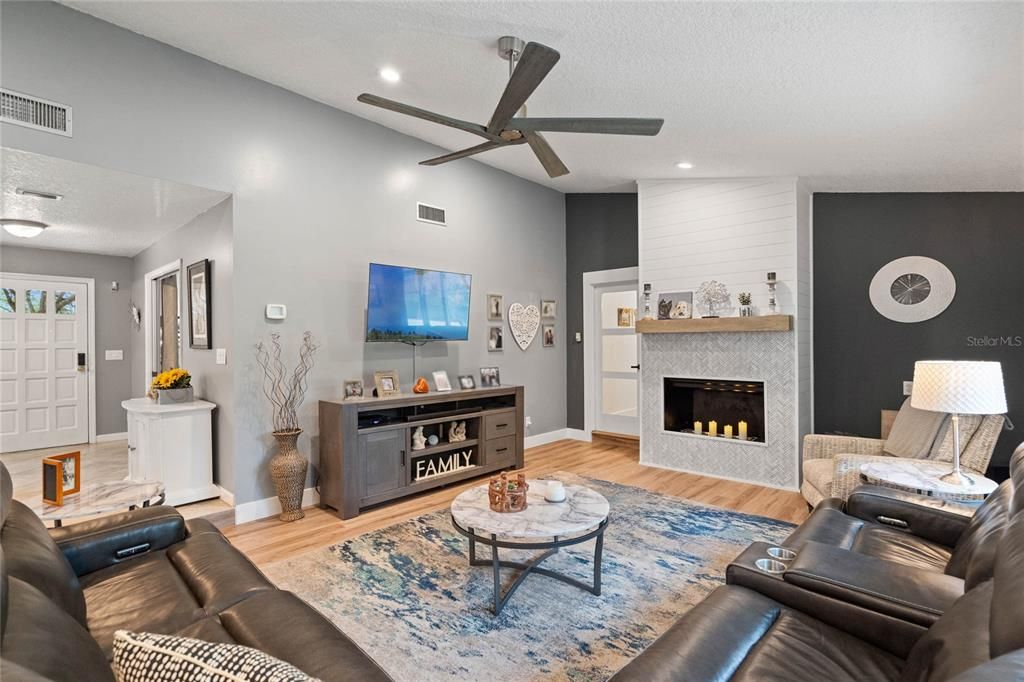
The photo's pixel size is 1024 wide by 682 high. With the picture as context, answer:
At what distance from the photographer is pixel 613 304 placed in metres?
6.35

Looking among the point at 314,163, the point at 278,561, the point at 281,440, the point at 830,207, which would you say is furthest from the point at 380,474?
the point at 830,207

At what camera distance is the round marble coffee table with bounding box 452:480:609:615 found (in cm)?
232

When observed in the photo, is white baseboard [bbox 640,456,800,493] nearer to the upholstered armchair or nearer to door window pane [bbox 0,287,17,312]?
the upholstered armchair

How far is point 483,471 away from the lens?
15.8ft

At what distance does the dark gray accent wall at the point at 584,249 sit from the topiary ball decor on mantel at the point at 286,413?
3448 millimetres

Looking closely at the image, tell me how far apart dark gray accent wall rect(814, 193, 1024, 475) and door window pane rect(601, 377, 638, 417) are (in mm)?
1961

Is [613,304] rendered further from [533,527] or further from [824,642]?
[824,642]

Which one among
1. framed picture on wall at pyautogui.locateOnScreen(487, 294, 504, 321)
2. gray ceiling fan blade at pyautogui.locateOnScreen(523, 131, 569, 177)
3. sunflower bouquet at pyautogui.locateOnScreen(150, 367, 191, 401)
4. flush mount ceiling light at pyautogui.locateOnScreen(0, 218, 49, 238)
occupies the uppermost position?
gray ceiling fan blade at pyautogui.locateOnScreen(523, 131, 569, 177)

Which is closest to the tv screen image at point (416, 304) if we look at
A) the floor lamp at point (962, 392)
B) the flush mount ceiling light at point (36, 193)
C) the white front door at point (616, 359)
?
the white front door at point (616, 359)

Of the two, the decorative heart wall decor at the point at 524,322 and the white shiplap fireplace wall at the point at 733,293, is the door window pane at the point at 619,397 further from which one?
the decorative heart wall decor at the point at 524,322

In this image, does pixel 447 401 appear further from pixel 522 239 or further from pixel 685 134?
pixel 685 134

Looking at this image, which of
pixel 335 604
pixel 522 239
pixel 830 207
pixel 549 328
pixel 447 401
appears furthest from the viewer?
pixel 549 328

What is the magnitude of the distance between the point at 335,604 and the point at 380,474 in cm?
148

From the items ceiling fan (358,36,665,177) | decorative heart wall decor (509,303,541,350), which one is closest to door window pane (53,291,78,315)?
decorative heart wall decor (509,303,541,350)
